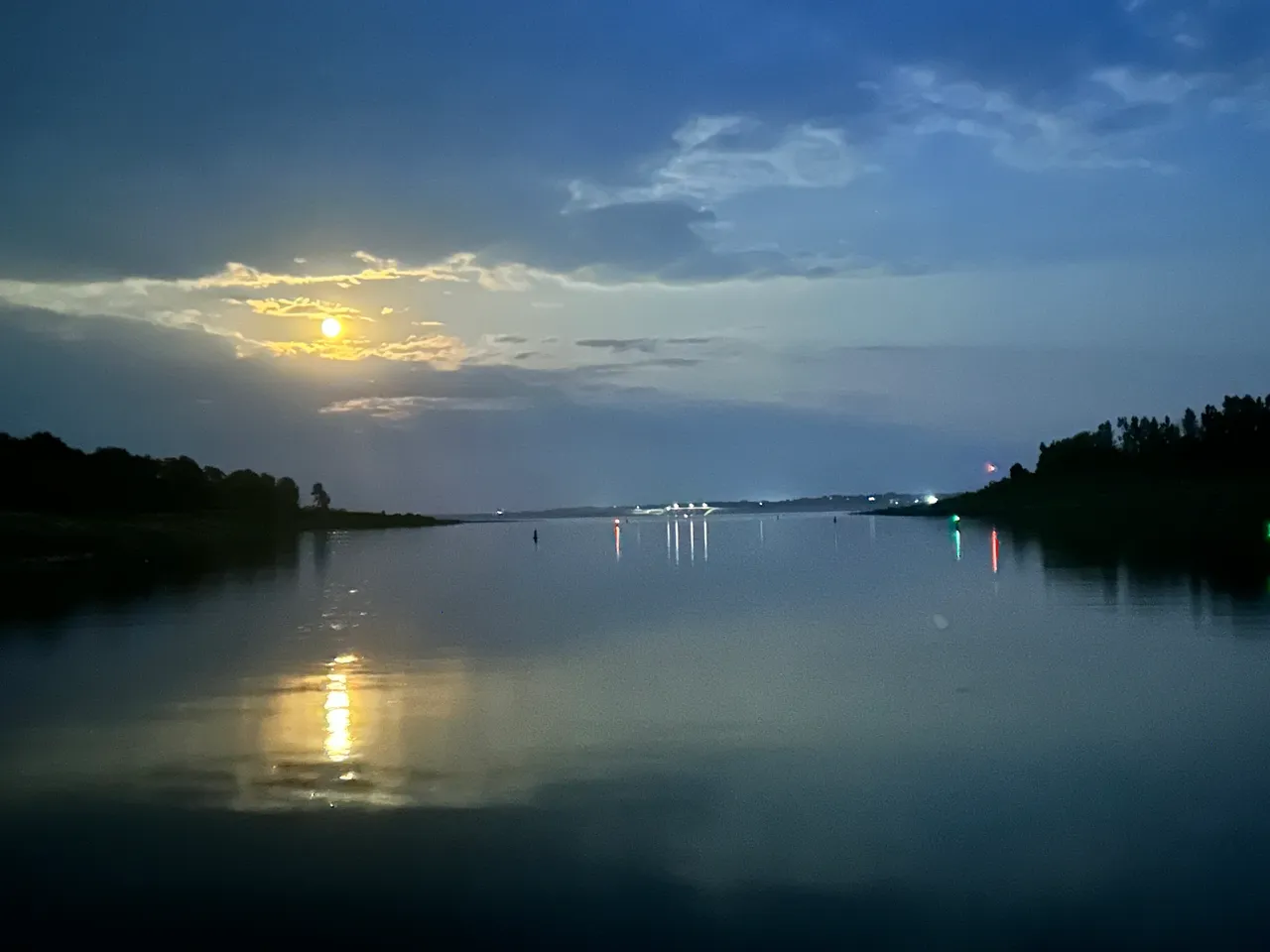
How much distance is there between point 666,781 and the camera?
13008 mm

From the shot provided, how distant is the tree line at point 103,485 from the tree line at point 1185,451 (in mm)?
100776

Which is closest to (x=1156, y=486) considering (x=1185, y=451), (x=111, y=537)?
(x=1185, y=451)

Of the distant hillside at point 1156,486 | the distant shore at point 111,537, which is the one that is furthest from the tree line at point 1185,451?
the distant shore at point 111,537

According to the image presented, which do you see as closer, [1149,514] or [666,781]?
Result: [666,781]

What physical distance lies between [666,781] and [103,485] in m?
119

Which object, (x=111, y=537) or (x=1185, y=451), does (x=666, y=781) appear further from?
(x=1185, y=451)

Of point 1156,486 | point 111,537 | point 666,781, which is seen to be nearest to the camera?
point 666,781

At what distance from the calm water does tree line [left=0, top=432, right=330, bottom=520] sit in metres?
83.2

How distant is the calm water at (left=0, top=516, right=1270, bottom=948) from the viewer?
29.6 feet

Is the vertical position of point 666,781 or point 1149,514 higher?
point 1149,514

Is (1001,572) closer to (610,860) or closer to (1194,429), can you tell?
(610,860)

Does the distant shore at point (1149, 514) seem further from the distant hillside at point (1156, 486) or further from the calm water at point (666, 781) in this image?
the calm water at point (666, 781)

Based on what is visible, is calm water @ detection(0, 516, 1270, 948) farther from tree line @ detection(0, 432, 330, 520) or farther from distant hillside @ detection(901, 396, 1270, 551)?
tree line @ detection(0, 432, 330, 520)

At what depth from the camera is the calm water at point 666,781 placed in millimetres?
9016
